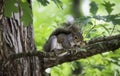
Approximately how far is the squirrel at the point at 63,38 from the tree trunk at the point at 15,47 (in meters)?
0.65

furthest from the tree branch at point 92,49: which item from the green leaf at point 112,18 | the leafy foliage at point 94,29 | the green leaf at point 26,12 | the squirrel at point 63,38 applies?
the squirrel at point 63,38

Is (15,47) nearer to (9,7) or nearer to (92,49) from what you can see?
(92,49)

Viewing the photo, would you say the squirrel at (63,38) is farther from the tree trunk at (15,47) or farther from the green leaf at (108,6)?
the green leaf at (108,6)

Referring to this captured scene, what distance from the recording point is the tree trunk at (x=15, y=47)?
1965mm

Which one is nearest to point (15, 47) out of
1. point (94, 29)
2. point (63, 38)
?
point (94, 29)

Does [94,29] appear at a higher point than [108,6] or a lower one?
lower

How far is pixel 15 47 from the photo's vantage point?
206 centimetres

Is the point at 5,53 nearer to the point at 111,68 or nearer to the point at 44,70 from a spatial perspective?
the point at 44,70

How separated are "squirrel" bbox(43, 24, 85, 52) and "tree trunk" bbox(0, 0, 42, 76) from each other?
0.65m

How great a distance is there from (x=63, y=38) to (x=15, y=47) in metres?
1.23

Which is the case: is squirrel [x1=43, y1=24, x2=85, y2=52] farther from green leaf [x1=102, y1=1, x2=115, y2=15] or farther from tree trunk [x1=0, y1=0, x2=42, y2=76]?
green leaf [x1=102, y1=1, x2=115, y2=15]

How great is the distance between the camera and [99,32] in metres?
2.54

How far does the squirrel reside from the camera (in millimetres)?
2879

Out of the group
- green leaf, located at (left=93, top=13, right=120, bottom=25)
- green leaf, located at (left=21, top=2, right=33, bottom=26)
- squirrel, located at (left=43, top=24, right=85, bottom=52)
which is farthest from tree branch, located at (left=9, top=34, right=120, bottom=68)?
squirrel, located at (left=43, top=24, right=85, bottom=52)
